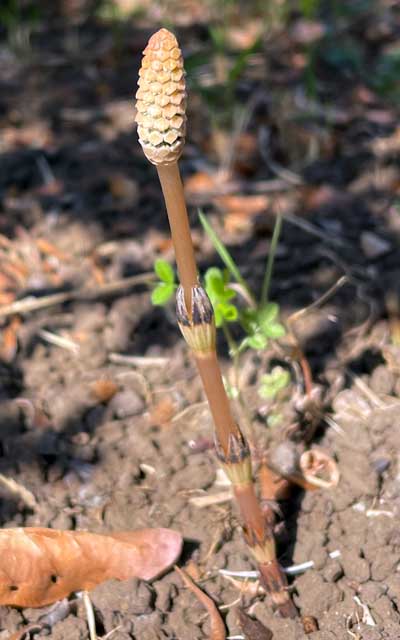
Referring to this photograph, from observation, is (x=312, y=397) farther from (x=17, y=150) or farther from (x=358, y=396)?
(x=17, y=150)

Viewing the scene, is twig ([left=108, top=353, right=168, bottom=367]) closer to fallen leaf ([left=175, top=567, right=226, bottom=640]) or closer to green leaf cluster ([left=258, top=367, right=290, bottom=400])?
green leaf cluster ([left=258, top=367, right=290, bottom=400])

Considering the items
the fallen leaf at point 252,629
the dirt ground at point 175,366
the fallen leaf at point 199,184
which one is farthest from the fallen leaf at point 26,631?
the fallen leaf at point 199,184

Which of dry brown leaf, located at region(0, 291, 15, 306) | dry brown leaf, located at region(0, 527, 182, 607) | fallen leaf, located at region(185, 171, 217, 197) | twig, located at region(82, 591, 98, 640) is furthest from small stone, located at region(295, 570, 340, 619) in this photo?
fallen leaf, located at region(185, 171, 217, 197)

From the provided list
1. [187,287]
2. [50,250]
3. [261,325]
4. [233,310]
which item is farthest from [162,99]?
[50,250]

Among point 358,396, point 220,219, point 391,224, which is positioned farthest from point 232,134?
point 358,396

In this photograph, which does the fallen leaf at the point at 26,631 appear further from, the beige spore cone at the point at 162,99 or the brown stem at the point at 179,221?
the beige spore cone at the point at 162,99

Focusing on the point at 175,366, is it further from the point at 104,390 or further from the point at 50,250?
the point at 50,250
